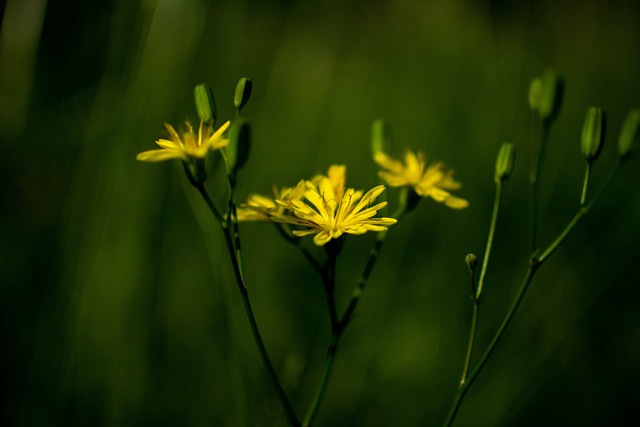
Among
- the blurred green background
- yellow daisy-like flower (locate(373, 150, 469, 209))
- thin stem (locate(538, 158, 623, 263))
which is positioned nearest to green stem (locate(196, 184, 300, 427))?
the blurred green background

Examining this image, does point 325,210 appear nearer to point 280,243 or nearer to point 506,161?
point 506,161

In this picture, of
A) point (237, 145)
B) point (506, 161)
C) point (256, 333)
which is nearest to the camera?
point (256, 333)

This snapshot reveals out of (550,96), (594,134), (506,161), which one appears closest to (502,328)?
(506,161)

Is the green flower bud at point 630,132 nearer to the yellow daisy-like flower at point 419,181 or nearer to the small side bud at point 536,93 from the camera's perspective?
the small side bud at point 536,93

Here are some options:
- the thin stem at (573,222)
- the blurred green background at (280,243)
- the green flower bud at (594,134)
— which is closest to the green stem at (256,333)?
the blurred green background at (280,243)

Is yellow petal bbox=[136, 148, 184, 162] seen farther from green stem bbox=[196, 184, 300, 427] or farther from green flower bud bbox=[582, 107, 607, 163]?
green flower bud bbox=[582, 107, 607, 163]
